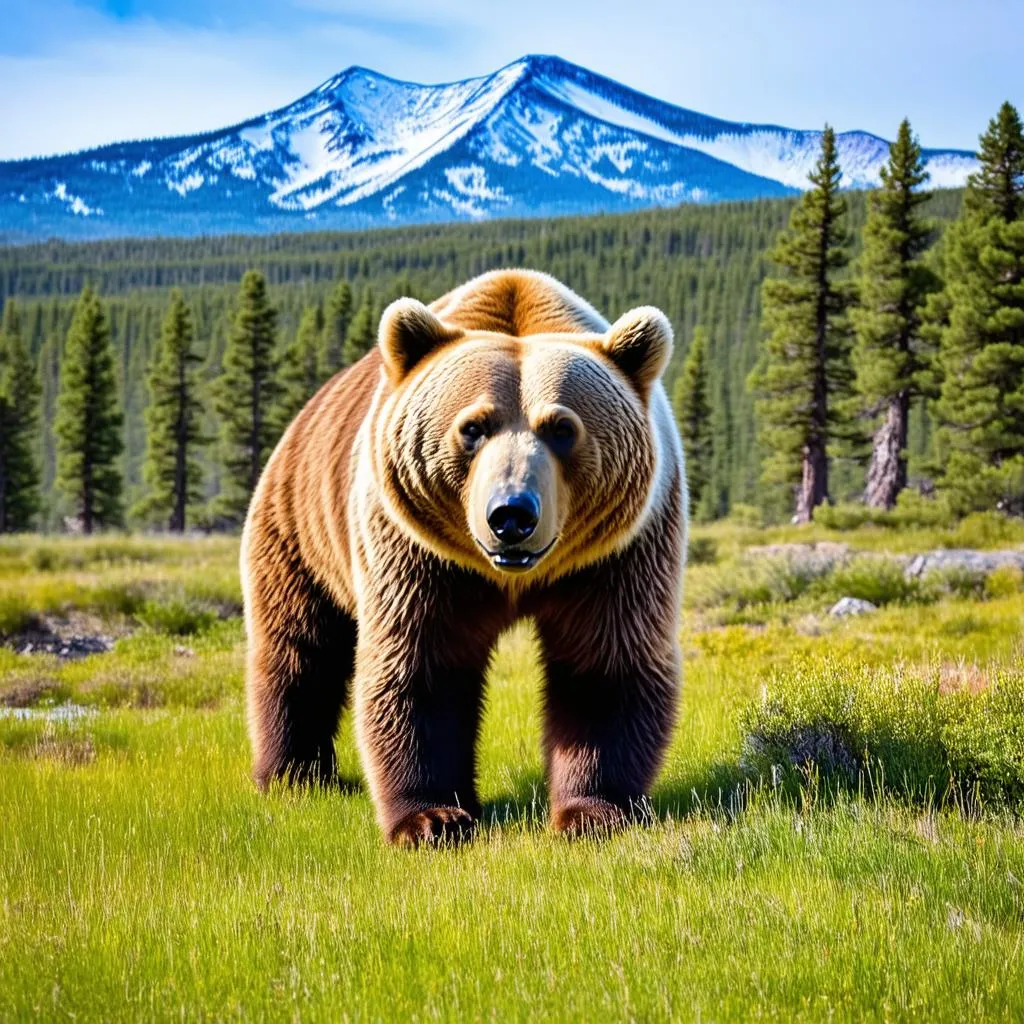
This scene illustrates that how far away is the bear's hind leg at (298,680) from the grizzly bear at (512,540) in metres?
0.58

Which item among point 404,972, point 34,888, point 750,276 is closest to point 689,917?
point 404,972

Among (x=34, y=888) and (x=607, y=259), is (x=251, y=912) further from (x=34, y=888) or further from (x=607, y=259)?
(x=607, y=259)

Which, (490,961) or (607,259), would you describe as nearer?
(490,961)

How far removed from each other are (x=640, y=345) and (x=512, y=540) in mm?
1041

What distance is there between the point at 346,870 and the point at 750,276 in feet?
481

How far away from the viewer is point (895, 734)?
5.38 m

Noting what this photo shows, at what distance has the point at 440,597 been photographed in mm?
4664

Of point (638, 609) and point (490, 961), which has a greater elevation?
point (638, 609)

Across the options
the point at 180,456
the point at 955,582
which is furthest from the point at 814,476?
the point at 180,456

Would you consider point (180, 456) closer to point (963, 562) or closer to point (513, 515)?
point (963, 562)

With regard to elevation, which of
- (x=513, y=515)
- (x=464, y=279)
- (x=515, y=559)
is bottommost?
(x=515, y=559)

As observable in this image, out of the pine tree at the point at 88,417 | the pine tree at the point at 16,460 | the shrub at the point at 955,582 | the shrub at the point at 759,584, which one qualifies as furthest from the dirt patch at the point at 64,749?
the pine tree at the point at 16,460

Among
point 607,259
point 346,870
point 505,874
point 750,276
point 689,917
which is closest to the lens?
point 689,917

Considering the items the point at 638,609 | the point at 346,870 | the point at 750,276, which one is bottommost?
the point at 346,870
